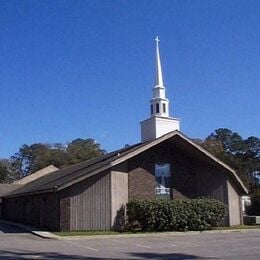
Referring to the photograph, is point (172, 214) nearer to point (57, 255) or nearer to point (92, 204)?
point (92, 204)

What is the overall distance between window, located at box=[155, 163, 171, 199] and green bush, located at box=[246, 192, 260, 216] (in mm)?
15336

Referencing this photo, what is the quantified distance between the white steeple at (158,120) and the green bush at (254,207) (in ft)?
45.3

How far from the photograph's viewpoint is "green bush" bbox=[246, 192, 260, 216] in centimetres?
4512

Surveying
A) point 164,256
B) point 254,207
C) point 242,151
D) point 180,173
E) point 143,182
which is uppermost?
point 242,151

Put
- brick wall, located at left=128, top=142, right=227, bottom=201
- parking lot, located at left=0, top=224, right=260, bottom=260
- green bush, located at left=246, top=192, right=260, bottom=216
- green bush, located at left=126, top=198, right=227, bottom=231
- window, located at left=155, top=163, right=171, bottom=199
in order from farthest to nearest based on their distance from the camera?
green bush, located at left=246, top=192, right=260, bottom=216
window, located at left=155, top=163, right=171, bottom=199
brick wall, located at left=128, top=142, right=227, bottom=201
green bush, located at left=126, top=198, right=227, bottom=231
parking lot, located at left=0, top=224, right=260, bottom=260

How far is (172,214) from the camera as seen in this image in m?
28.8

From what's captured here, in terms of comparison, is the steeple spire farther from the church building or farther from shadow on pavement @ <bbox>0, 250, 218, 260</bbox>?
shadow on pavement @ <bbox>0, 250, 218, 260</bbox>

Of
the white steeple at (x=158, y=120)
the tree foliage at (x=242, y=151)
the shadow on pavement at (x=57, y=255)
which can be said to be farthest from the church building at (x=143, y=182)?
the tree foliage at (x=242, y=151)

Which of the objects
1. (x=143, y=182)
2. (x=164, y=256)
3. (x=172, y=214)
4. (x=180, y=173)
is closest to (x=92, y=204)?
(x=143, y=182)

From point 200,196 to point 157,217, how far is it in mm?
5602

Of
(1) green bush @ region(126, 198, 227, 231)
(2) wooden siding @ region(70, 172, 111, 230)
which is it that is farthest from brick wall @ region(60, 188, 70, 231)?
(1) green bush @ region(126, 198, 227, 231)

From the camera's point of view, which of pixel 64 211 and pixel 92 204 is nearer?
pixel 64 211

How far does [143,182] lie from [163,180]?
1619 mm

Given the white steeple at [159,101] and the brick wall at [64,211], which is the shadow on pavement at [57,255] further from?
the white steeple at [159,101]
